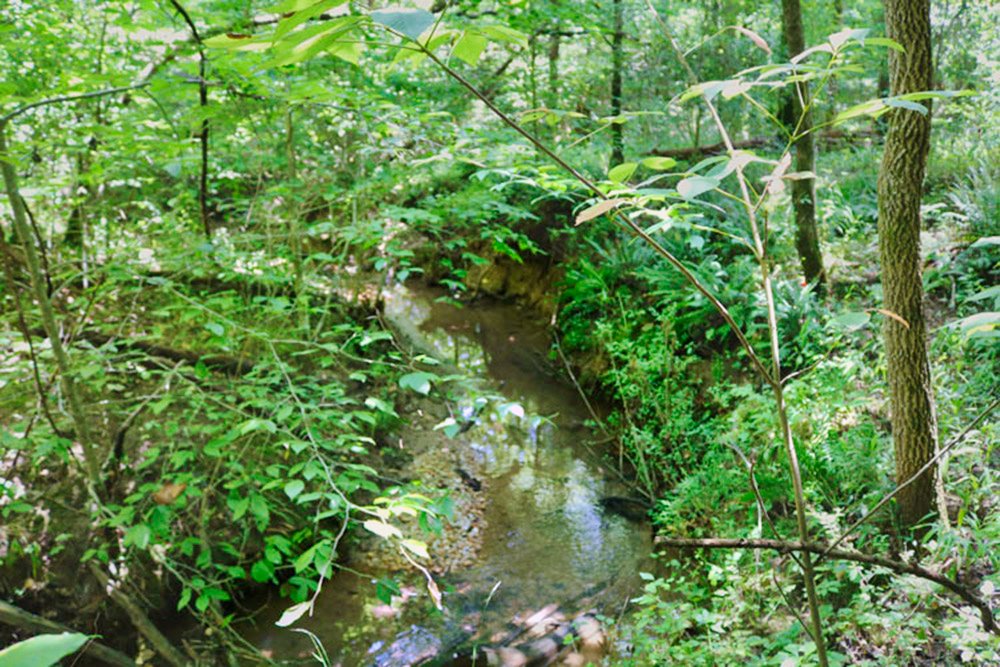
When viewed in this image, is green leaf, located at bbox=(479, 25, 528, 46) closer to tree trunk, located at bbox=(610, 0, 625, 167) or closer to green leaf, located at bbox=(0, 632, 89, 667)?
green leaf, located at bbox=(0, 632, 89, 667)

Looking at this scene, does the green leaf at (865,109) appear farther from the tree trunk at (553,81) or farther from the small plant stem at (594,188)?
the tree trunk at (553,81)

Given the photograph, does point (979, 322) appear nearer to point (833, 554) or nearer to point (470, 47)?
point (833, 554)

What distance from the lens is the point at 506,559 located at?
4.69 m

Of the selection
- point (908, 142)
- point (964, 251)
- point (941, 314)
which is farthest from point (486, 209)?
point (964, 251)

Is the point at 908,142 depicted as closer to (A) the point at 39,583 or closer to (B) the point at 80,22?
(B) the point at 80,22

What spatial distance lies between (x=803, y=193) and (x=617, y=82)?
11.1 feet

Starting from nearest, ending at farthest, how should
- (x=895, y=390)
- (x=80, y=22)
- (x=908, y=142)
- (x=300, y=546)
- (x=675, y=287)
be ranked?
(x=908, y=142)
(x=895, y=390)
(x=80, y=22)
(x=300, y=546)
(x=675, y=287)

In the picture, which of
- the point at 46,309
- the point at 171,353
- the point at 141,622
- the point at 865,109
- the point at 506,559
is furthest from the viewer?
the point at 506,559

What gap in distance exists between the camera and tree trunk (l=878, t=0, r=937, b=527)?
8.30 feet

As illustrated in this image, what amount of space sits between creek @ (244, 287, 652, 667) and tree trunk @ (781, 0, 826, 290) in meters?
2.60

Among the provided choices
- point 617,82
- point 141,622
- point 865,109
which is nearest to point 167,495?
point 141,622

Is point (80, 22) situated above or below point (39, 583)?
above

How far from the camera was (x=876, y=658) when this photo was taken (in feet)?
9.02

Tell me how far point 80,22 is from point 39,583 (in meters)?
3.03
